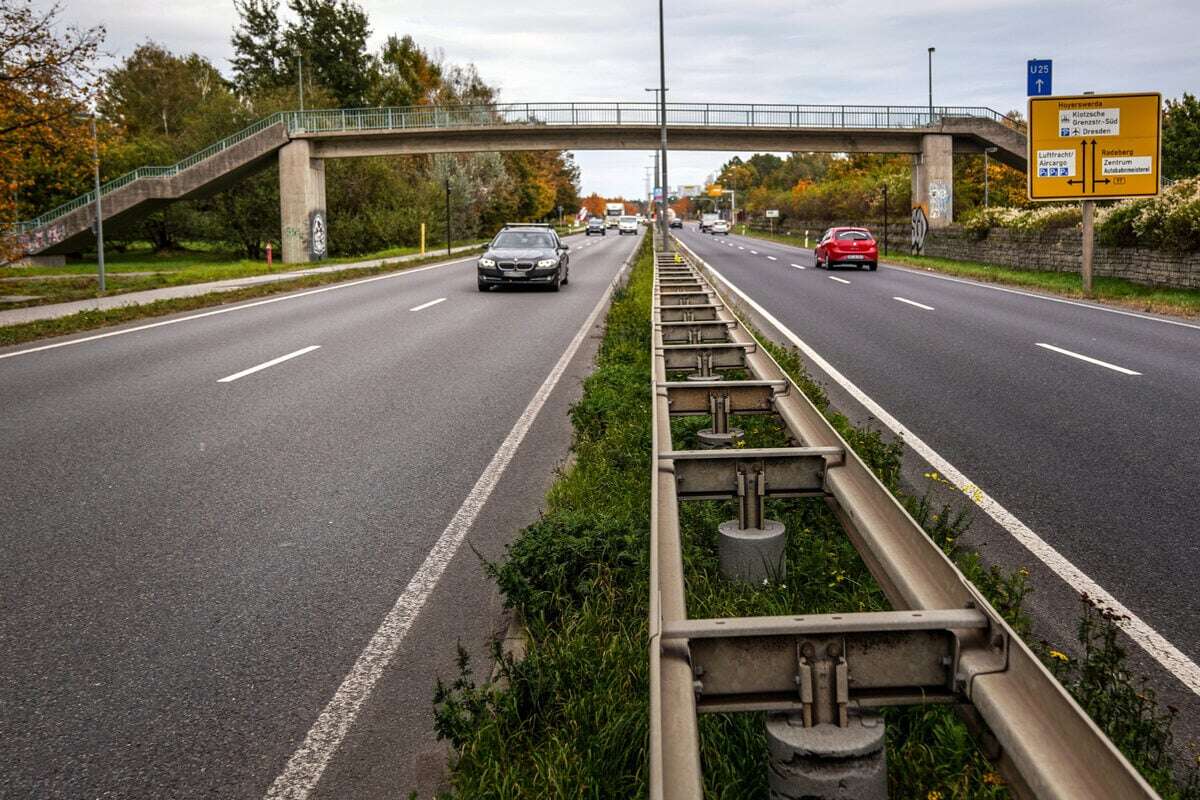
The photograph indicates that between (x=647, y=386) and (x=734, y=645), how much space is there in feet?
22.0

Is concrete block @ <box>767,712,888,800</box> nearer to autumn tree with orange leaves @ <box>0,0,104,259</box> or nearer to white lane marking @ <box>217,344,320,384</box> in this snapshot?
white lane marking @ <box>217,344,320,384</box>

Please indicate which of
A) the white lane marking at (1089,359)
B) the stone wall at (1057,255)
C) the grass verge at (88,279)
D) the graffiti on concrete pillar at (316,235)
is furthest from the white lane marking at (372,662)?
the graffiti on concrete pillar at (316,235)

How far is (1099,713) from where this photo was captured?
127 inches

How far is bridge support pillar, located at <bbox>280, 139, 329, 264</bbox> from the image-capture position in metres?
47.1

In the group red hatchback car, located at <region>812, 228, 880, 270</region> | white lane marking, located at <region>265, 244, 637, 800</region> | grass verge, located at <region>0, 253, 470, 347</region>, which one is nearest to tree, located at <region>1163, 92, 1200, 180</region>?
red hatchback car, located at <region>812, 228, 880, 270</region>

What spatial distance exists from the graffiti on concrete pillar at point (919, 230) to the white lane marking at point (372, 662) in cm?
4076

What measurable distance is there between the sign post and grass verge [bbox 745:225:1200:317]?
2.86ft

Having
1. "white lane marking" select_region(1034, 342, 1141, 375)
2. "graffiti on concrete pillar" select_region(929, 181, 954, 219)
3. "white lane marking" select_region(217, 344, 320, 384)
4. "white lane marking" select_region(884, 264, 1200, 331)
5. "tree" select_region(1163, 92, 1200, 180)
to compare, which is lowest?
"white lane marking" select_region(1034, 342, 1141, 375)

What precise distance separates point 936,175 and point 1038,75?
2403 centimetres

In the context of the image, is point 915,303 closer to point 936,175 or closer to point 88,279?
point 88,279

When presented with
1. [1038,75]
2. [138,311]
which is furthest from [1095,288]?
[138,311]

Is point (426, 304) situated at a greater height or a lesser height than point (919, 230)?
lesser

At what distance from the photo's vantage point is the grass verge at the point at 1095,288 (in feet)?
64.6

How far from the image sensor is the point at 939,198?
157ft
